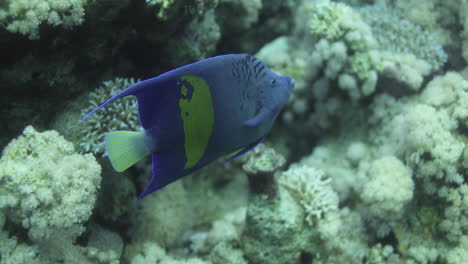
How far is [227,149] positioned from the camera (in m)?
1.96

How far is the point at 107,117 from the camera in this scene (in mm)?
2959

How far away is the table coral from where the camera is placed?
83.9 inches

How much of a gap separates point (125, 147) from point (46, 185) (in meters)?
0.87

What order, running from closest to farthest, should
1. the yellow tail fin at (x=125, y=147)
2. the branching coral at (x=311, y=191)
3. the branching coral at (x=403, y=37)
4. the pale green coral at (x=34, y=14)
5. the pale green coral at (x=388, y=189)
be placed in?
1. the yellow tail fin at (x=125, y=147)
2. the pale green coral at (x=34, y=14)
3. the pale green coral at (x=388, y=189)
4. the branching coral at (x=311, y=191)
5. the branching coral at (x=403, y=37)

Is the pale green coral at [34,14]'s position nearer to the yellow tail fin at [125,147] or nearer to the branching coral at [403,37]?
the yellow tail fin at [125,147]


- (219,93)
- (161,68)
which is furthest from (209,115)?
(161,68)

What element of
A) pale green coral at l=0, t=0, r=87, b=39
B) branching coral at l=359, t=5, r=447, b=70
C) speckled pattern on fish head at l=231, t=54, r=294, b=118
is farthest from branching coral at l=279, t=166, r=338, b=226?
pale green coral at l=0, t=0, r=87, b=39

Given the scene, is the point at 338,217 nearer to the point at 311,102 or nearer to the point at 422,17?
the point at 311,102

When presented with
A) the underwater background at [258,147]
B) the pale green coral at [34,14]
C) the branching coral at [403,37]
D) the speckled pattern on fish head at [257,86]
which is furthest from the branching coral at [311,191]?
the pale green coral at [34,14]

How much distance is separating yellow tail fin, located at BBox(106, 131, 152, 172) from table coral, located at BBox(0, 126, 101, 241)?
72 centimetres

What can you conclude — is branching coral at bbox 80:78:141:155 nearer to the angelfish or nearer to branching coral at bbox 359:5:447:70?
the angelfish

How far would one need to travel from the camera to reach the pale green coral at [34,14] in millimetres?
2232

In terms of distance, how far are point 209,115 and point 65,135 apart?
66.3 inches

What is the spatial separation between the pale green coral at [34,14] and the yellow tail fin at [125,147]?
117 centimetres
